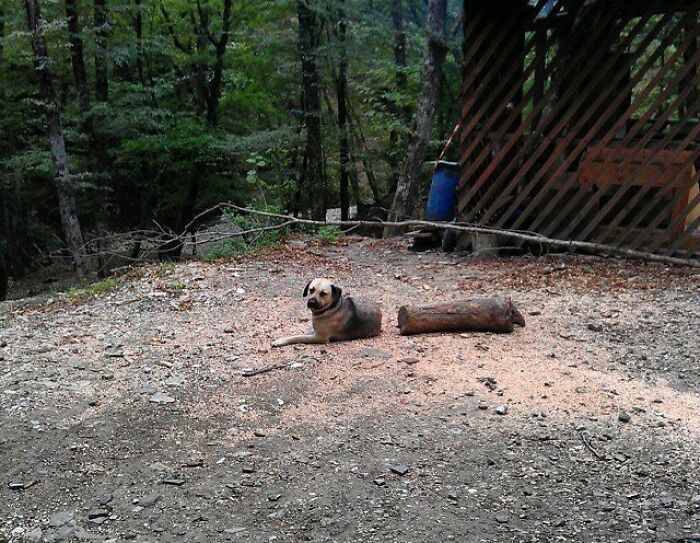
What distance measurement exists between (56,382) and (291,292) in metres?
2.96

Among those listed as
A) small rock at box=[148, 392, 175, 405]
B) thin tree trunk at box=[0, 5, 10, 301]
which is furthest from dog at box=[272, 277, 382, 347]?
thin tree trunk at box=[0, 5, 10, 301]

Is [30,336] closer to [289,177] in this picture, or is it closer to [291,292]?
[291,292]

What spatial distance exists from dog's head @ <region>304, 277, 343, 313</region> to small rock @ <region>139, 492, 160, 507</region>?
217cm

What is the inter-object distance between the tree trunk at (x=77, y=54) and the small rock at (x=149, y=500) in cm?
1056

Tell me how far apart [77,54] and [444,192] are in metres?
7.74

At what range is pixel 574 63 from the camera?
26.7ft

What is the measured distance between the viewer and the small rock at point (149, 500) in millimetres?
3354

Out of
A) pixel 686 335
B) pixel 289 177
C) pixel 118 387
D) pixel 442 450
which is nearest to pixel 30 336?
pixel 118 387

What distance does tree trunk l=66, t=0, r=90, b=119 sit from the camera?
1193 cm

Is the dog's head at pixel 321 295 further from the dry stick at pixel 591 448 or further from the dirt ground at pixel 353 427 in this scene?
the dry stick at pixel 591 448

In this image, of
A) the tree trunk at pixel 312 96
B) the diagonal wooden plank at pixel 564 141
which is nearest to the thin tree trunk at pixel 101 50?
the tree trunk at pixel 312 96

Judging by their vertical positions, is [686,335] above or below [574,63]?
below

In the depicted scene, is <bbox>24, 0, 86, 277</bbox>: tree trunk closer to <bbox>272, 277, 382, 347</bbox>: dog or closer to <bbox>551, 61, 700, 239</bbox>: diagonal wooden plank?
<bbox>272, 277, 382, 347</bbox>: dog

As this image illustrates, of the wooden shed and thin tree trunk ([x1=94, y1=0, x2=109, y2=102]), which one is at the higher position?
thin tree trunk ([x1=94, y1=0, x2=109, y2=102])
